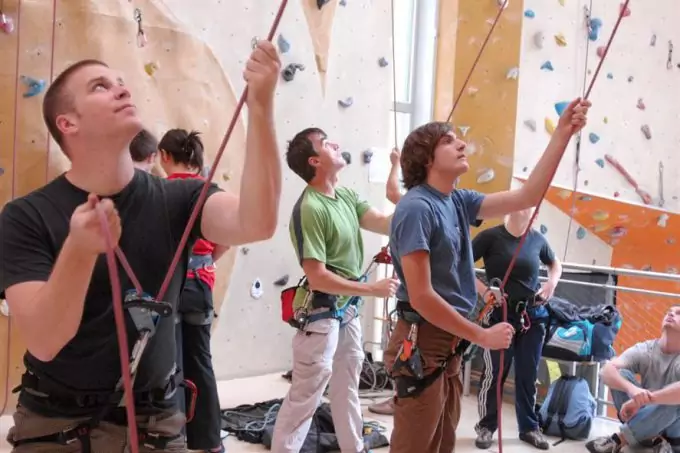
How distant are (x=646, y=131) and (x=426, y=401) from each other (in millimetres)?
5032

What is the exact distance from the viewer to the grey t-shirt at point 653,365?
311cm

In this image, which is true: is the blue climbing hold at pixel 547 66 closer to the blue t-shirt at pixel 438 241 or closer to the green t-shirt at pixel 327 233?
the green t-shirt at pixel 327 233

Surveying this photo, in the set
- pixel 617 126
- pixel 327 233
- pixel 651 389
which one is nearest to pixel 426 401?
pixel 327 233

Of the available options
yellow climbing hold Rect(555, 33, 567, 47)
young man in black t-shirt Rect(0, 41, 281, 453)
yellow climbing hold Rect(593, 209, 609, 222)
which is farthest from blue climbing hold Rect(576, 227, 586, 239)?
young man in black t-shirt Rect(0, 41, 281, 453)

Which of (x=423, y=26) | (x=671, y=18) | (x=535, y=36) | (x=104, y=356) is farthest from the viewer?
(x=671, y=18)

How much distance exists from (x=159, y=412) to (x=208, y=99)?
3.16 meters

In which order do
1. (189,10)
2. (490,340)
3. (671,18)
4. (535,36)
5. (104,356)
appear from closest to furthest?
(104,356)
(490,340)
(189,10)
(535,36)
(671,18)

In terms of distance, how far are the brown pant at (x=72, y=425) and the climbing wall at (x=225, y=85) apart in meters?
2.53

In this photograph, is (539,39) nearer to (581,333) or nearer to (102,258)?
(581,333)

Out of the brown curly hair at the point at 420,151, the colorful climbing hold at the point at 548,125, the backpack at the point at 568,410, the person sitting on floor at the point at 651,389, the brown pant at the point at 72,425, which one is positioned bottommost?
the backpack at the point at 568,410

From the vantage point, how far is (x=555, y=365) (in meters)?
4.33

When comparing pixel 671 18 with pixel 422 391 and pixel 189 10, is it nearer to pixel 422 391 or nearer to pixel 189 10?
pixel 189 10

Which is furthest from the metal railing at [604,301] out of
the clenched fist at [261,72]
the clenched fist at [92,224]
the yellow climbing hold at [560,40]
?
the clenched fist at [92,224]

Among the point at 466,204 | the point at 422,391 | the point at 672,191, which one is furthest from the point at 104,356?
the point at 672,191
